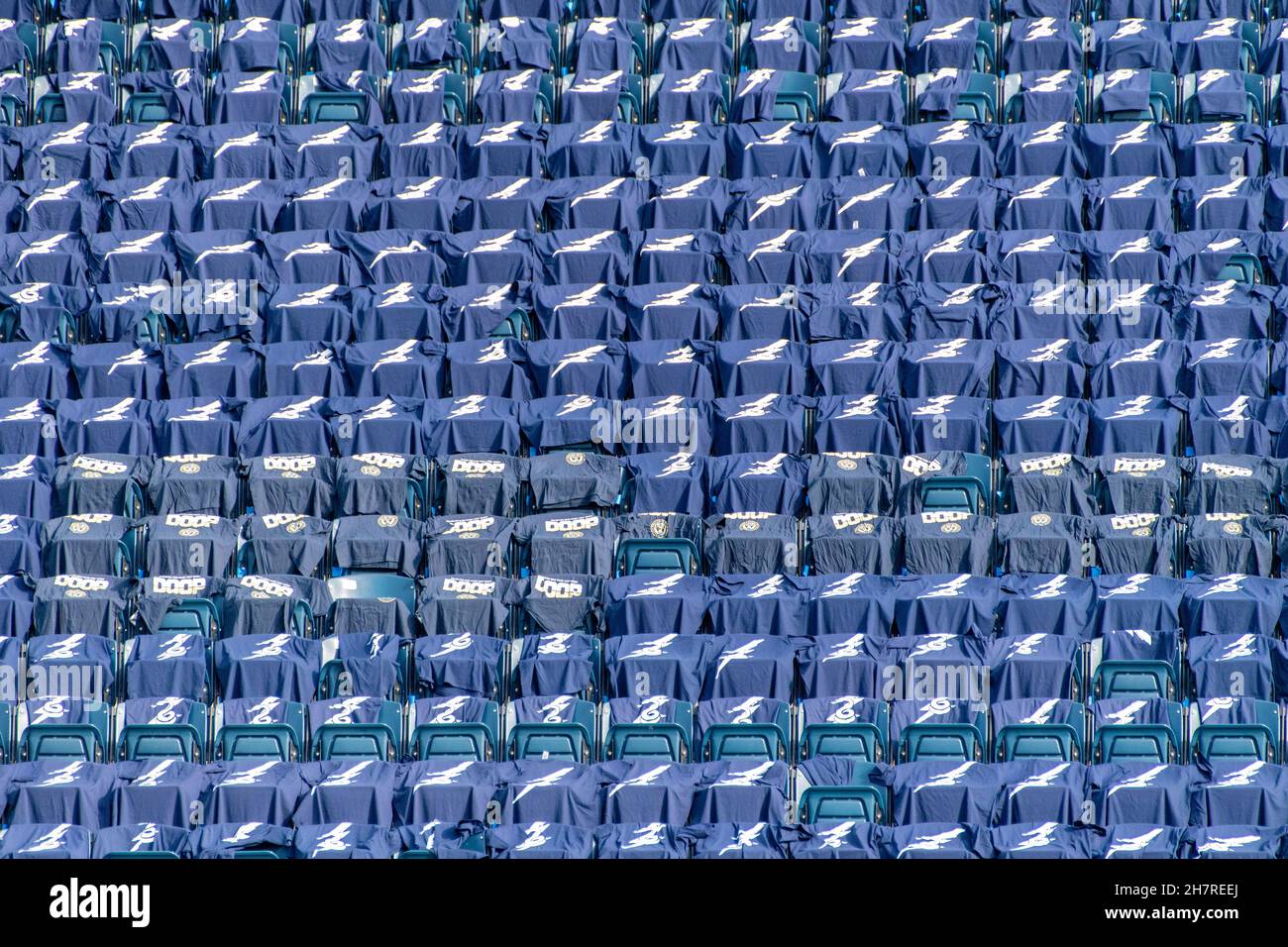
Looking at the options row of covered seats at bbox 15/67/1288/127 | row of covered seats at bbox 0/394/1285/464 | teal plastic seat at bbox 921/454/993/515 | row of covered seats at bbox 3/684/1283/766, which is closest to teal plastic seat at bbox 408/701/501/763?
row of covered seats at bbox 3/684/1283/766

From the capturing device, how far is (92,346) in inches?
708

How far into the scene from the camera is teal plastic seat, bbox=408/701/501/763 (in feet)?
47.8

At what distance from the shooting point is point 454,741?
47.9ft

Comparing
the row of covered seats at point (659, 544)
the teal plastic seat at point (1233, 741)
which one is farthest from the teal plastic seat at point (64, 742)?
the teal plastic seat at point (1233, 741)

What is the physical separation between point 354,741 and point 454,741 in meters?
0.61

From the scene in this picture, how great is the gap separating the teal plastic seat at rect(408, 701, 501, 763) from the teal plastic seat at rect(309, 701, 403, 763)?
0.63ft

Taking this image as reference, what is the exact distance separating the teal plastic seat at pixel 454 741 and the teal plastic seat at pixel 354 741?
0.19 m

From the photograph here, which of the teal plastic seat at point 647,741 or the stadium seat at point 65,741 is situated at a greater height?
the stadium seat at point 65,741

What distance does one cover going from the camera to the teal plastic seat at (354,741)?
47.7 feet

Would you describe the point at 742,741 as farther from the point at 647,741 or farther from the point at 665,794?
the point at 665,794

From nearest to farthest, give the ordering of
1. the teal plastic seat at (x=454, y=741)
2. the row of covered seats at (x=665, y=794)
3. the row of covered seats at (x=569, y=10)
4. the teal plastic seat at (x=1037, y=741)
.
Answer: the row of covered seats at (x=665, y=794), the teal plastic seat at (x=1037, y=741), the teal plastic seat at (x=454, y=741), the row of covered seats at (x=569, y=10)

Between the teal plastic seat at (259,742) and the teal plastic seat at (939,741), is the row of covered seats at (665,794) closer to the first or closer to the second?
the teal plastic seat at (939,741)

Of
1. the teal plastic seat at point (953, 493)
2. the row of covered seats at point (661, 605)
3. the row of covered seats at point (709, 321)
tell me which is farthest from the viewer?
the row of covered seats at point (709, 321)

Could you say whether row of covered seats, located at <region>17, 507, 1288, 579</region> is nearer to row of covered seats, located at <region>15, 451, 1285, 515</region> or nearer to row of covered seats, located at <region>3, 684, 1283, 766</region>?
row of covered seats, located at <region>15, 451, 1285, 515</region>
